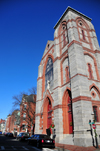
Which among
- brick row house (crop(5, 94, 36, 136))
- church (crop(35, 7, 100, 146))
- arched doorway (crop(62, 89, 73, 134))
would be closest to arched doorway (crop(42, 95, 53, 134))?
church (crop(35, 7, 100, 146))

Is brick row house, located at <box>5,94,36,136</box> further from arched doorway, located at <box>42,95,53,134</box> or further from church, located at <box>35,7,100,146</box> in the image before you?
church, located at <box>35,7,100,146</box>

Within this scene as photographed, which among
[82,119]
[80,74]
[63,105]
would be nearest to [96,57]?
[80,74]

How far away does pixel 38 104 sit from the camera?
25.8m

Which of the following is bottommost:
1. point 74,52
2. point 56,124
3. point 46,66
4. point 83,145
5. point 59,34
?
point 83,145

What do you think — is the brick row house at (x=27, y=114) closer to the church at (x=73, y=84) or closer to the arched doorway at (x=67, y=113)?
the church at (x=73, y=84)

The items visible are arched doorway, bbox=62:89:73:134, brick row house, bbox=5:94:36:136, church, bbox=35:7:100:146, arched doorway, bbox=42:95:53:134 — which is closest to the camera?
church, bbox=35:7:100:146

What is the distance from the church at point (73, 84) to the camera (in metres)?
13.7

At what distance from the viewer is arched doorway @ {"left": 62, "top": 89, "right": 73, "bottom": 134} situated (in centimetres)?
1650

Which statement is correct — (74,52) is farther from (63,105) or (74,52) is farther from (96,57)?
(63,105)

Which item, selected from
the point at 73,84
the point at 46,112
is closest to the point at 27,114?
the point at 46,112

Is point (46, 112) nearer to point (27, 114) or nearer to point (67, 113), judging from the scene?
point (67, 113)

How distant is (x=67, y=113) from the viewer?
17.4m

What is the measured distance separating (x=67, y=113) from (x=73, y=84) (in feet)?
15.5

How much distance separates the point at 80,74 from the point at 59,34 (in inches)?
505
